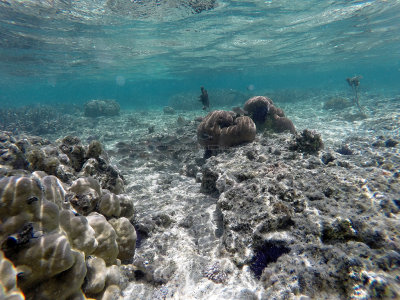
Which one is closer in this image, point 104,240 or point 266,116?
point 104,240

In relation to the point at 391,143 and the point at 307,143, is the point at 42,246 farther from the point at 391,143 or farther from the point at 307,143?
the point at 391,143

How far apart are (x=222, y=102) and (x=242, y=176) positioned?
97.7 feet

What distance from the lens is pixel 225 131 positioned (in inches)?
304

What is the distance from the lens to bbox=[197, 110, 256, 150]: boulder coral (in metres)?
7.52

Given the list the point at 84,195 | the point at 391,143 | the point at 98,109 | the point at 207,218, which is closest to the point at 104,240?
the point at 84,195

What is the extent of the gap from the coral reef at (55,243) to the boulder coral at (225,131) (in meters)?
4.99

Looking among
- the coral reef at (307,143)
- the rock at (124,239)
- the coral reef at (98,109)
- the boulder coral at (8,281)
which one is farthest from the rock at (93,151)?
the coral reef at (98,109)

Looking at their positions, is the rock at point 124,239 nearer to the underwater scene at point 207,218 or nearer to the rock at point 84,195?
the underwater scene at point 207,218

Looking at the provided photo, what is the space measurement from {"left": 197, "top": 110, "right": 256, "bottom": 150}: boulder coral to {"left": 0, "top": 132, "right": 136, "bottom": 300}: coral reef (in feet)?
16.4

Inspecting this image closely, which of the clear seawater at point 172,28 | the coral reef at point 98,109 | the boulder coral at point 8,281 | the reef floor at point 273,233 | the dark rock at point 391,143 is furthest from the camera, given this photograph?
the coral reef at point 98,109

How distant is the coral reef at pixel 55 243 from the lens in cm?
212

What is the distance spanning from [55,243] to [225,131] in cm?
627

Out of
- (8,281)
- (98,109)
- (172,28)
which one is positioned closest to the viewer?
(8,281)

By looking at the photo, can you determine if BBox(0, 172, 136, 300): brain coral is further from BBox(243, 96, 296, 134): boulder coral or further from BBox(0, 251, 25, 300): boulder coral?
BBox(243, 96, 296, 134): boulder coral
